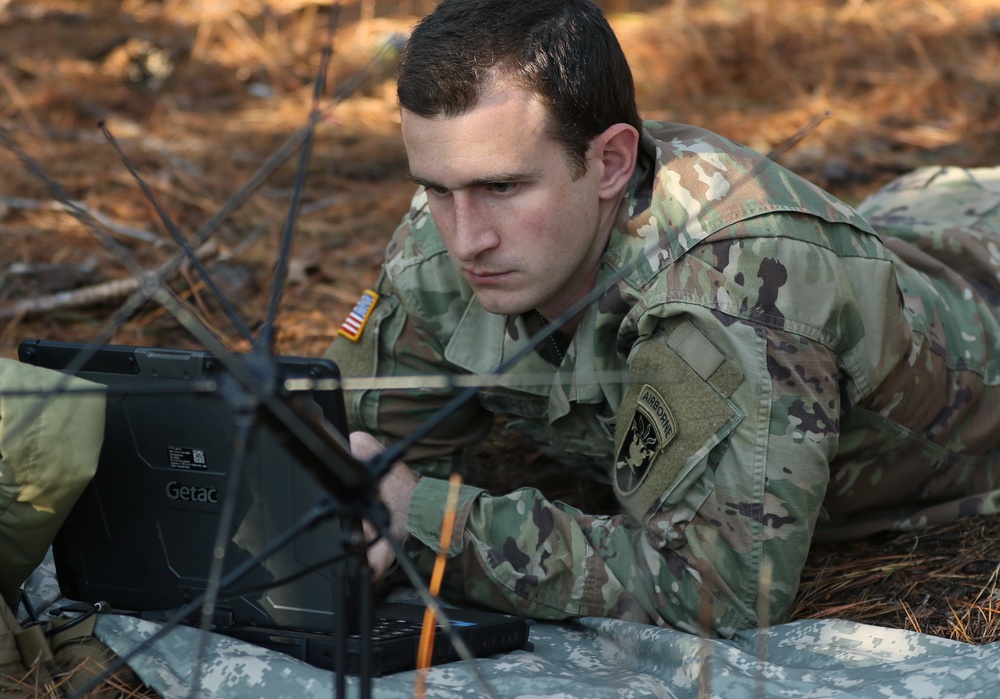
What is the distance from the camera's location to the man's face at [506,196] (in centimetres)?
207

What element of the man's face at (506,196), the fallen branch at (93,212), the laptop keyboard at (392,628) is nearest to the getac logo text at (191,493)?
the laptop keyboard at (392,628)

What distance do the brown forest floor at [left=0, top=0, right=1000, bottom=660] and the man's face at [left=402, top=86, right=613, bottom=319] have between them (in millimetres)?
903

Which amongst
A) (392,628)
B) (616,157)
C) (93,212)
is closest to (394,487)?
(392,628)

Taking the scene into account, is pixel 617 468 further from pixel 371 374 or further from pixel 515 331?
pixel 371 374

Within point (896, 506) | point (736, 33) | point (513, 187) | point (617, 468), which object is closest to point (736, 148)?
point (513, 187)

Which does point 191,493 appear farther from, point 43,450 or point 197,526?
point 43,450

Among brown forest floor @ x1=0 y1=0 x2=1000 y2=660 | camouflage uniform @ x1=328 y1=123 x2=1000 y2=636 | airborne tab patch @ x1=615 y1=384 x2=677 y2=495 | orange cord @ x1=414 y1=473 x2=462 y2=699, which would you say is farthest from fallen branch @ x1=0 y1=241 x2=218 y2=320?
airborne tab patch @ x1=615 y1=384 x2=677 y2=495

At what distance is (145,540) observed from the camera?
6.61 feet

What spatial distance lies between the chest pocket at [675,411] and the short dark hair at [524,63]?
40 centimetres

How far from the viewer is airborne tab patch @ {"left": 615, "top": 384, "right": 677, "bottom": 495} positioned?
2.06m

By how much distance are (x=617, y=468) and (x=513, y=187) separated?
59 cm

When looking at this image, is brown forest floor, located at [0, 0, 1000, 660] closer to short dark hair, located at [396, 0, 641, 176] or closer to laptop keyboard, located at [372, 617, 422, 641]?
laptop keyboard, located at [372, 617, 422, 641]

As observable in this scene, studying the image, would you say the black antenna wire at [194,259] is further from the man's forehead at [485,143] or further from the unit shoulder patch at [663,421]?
the unit shoulder patch at [663,421]

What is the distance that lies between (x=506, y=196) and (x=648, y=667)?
0.91 meters
